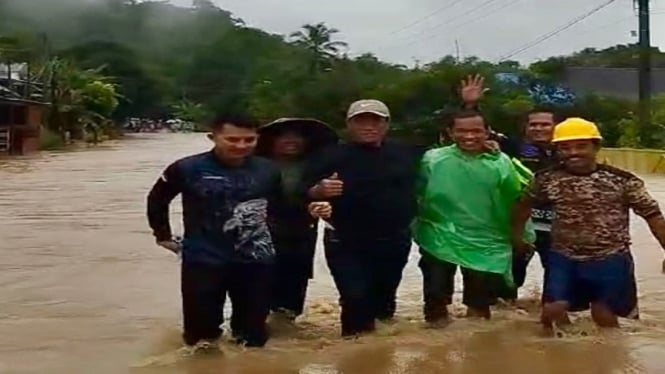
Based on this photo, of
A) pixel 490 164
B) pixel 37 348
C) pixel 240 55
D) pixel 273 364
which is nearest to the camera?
pixel 273 364

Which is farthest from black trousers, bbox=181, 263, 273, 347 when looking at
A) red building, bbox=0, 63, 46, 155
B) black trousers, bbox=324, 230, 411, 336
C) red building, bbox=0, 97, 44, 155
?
red building, bbox=0, 97, 44, 155

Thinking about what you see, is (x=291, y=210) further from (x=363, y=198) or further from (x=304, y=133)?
(x=363, y=198)

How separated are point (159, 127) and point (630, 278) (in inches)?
3325

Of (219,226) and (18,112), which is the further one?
(18,112)

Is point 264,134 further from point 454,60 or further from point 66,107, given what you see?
point 66,107

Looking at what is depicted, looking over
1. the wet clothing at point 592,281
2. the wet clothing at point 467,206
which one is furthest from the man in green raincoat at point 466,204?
the wet clothing at point 592,281

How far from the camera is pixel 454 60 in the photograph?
140ft

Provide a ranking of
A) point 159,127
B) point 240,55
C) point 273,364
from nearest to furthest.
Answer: point 273,364 < point 240,55 < point 159,127

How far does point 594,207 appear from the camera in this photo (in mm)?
6727

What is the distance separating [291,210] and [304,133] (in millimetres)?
472

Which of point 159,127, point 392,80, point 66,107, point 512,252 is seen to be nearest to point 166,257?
point 512,252

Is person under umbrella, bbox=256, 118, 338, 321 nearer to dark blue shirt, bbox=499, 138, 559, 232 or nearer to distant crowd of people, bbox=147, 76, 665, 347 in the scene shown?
distant crowd of people, bbox=147, 76, 665, 347

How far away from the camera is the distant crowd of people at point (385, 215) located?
6418 mm


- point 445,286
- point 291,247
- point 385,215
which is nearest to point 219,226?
point 385,215
